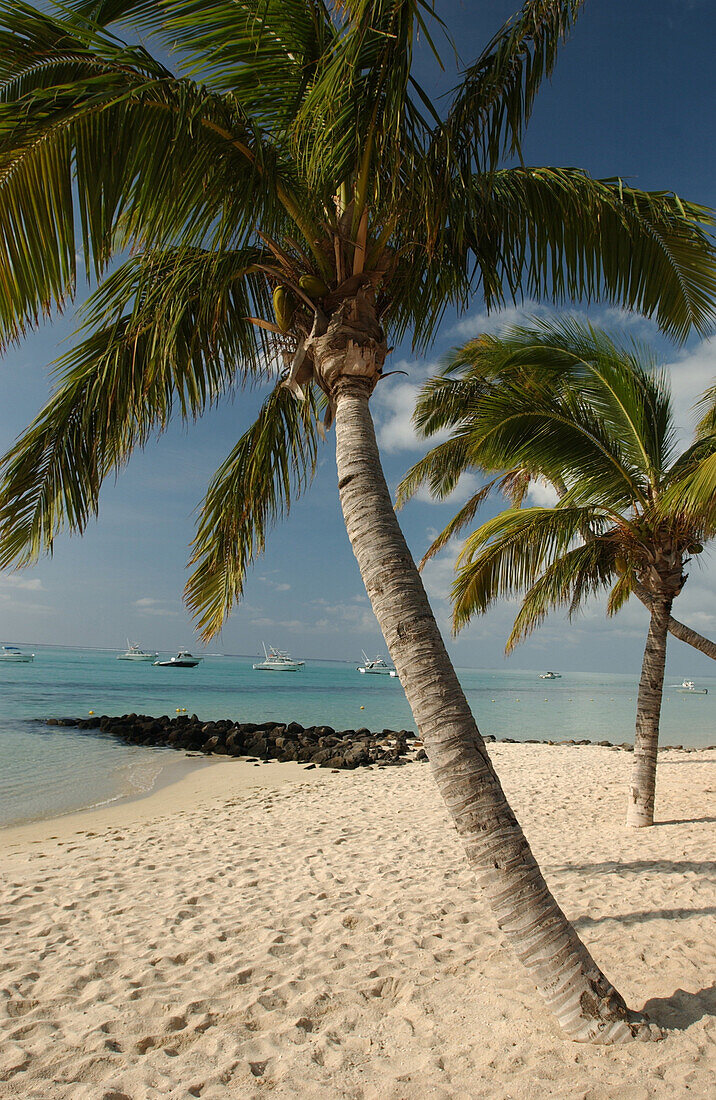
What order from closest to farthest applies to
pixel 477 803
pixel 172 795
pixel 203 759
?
pixel 477 803 < pixel 172 795 < pixel 203 759

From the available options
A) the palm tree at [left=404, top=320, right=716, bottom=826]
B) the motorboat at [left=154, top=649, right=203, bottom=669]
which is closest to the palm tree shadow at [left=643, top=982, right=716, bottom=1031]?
the palm tree at [left=404, top=320, right=716, bottom=826]

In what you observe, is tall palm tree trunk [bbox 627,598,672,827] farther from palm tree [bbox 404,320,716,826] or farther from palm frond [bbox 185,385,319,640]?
palm frond [bbox 185,385,319,640]

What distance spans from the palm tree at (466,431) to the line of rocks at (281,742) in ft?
18.5

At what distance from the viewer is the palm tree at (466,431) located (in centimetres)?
723

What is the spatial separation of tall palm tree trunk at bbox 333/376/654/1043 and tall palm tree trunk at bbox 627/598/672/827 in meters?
4.82

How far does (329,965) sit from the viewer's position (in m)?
3.76

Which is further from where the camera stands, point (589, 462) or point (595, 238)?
point (589, 462)

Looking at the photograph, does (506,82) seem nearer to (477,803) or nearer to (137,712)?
(477,803)

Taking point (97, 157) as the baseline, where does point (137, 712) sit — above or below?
below

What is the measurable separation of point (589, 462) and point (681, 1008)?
5.49m

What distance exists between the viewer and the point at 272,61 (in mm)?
3785

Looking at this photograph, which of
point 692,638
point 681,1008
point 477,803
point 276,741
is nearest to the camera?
point 477,803

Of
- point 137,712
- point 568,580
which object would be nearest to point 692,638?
point 568,580

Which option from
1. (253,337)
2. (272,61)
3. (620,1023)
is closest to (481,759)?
(620,1023)
